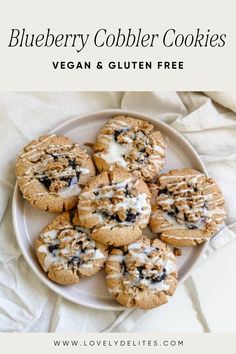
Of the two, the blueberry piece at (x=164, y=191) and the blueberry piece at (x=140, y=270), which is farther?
the blueberry piece at (x=164, y=191)

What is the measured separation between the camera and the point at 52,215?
193 centimetres

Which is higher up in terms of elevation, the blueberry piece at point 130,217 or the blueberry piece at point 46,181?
the blueberry piece at point 46,181

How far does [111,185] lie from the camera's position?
184 cm

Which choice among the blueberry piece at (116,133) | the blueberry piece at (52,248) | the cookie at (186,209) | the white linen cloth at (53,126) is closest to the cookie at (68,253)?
the blueberry piece at (52,248)

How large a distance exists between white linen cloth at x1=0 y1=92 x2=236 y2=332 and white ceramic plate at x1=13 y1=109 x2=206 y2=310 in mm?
52

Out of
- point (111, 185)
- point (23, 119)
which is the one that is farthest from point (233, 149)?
point (23, 119)

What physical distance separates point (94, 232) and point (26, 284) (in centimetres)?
35

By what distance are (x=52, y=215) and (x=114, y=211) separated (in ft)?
0.90

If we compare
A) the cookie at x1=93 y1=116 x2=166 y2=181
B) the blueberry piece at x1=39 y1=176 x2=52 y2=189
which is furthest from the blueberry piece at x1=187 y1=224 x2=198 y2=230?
the blueberry piece at x1=39 y1=176 x2=52 y2=189

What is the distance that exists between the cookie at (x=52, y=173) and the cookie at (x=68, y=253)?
94 millimetres

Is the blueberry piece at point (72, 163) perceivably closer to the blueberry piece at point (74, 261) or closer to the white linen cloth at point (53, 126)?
the white linen cloth at point (53, 126)

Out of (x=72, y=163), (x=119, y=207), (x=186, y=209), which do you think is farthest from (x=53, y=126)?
(x=186, y=209)

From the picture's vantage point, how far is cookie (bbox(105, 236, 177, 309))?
1.80m

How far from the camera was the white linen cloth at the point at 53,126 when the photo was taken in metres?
1.88
